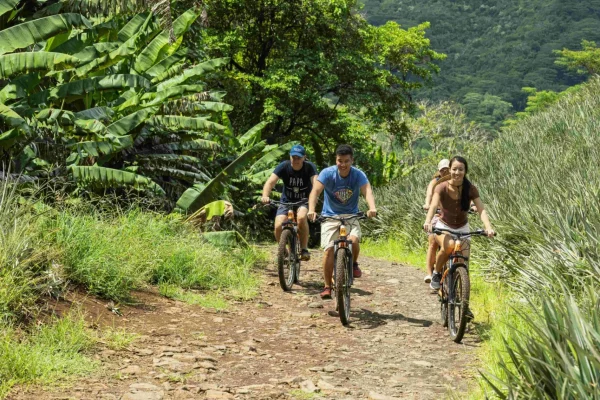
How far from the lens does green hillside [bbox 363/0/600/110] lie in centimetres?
10896

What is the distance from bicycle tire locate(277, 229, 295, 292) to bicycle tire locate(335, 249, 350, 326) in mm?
1941

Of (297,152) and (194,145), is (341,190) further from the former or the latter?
(194,145)

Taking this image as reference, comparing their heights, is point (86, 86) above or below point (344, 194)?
above

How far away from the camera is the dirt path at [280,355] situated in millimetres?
5895

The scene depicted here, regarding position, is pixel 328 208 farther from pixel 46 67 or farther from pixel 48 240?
pixel 46 67

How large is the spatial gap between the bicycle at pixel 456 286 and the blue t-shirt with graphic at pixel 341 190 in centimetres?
132

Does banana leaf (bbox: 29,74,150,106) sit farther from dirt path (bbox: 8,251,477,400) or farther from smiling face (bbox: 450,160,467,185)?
smiling face (bbox: 450,160,467,185)

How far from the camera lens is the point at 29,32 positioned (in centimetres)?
1052

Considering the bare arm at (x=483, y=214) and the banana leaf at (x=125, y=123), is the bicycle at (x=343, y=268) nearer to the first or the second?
the bare arm at (x=483, y=214)

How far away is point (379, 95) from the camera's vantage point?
93.2 feet

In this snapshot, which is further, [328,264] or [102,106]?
[102,106]

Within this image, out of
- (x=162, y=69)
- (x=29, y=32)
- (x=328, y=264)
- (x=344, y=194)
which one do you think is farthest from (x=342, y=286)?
(x=162, y=69)

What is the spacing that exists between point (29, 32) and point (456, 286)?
6.88 m

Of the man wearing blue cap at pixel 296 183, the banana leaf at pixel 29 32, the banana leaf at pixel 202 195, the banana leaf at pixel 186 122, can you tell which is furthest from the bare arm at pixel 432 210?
the banana leaf at pixel 186 122
